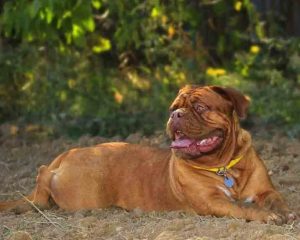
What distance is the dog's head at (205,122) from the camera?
643 centimetres

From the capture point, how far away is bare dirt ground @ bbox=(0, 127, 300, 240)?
565 centimetres

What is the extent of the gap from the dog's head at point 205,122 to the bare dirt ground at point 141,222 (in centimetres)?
48

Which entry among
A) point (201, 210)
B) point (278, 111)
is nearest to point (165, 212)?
point (201, 210)

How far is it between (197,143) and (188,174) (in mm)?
266

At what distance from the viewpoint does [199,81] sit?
12.2m

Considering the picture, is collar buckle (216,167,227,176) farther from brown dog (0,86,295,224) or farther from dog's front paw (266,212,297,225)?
dog's front paw (266,212,297,225)

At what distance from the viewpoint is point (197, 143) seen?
6.46 meters

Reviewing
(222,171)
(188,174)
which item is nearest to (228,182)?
(222,171)

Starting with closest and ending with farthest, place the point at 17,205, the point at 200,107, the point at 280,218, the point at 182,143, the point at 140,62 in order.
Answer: the point at 280,218 → the point at 182,143 → the point at 200,107 → the point at 17,205 → the point at 140,62

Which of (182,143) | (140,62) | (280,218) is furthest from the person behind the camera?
(140,62)

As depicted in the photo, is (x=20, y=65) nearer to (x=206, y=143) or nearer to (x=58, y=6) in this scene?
(x=58, y=6)

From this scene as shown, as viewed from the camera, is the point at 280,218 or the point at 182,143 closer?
the point at 280,218

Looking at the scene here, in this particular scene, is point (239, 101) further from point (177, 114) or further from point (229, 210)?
point (229, 210)

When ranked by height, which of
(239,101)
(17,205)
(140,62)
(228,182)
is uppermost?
(239,101)
